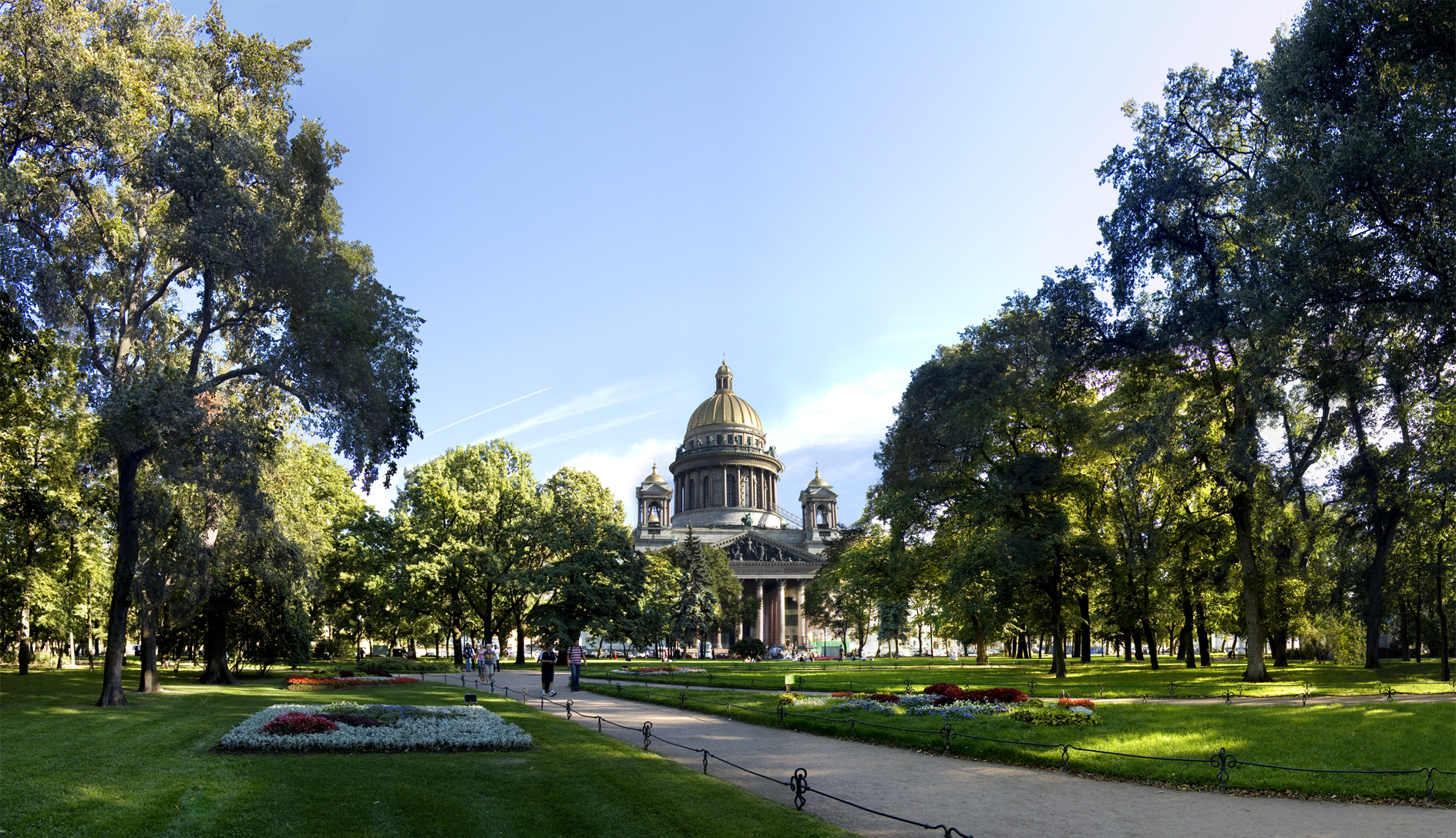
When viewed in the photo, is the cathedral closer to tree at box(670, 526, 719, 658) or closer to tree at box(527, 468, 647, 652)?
tree at box(670, 526, 719, 658)

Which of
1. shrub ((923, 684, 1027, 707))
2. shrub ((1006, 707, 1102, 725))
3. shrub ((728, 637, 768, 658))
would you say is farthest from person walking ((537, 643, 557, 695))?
shrub ((728, 637, 768, 658))

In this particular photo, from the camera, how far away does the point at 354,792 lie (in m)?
12.0

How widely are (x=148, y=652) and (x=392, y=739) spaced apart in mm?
18495

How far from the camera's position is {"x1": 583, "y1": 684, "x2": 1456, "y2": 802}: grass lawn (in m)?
12.8

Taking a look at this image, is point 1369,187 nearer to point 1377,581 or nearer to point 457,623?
point 1377,581

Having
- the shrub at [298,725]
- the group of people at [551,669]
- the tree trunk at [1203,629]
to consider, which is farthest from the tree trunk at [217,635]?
the tree trunk at [1203,629]

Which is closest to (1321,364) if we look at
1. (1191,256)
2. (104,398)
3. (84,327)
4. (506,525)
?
(1191,256)

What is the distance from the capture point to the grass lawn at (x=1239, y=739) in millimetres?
12773

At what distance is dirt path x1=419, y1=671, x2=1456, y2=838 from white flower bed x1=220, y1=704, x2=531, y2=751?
2.65m

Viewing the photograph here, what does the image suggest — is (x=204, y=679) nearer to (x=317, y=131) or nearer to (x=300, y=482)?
(x=300, y=482)

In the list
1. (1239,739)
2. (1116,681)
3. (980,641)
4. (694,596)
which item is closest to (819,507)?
(694,596)

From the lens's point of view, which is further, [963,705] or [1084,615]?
[1084,615]

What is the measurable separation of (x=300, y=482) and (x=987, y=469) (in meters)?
29.9

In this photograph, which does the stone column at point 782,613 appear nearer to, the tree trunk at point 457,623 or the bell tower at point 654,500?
the bell tower at point 654,500
